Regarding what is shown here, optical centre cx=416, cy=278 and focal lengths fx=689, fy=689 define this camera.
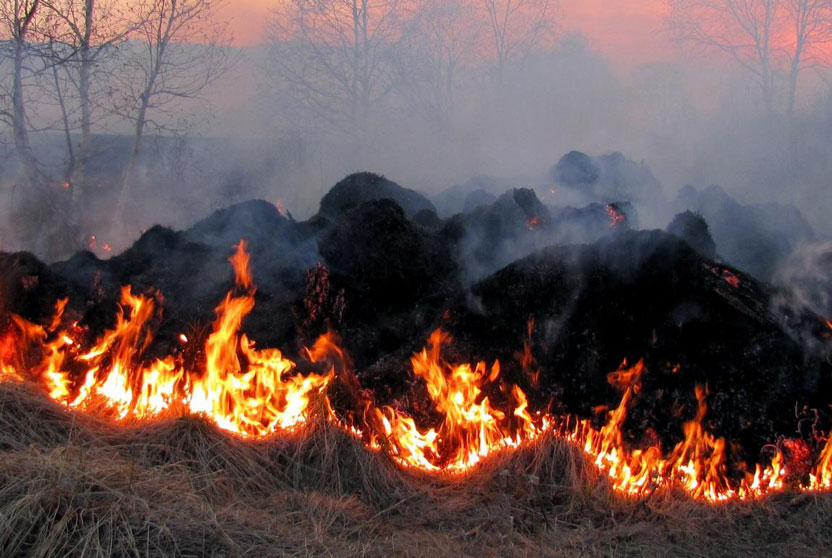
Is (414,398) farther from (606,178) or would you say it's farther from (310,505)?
(606,178)

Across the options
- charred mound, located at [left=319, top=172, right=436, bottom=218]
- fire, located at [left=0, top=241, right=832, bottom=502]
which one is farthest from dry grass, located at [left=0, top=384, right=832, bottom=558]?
charred mound, located at [left=319, top=172, right=436, bottom=218]

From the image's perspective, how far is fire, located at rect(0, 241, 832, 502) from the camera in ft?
13.8

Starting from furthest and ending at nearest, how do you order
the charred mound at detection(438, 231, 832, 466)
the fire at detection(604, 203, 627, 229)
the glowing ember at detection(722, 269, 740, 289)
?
the fire at detection(604, 203, 627, 229)
the glowing ember at detection(722, 269, 740, 289)
the charred mound at detection(438, 231, 832, 466)

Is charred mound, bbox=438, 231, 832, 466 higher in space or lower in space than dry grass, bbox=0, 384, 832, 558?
higher

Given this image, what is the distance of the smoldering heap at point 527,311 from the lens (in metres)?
4.44

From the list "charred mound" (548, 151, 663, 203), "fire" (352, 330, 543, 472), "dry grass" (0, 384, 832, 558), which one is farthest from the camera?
"charred mound" (548, 151, 663, 203)

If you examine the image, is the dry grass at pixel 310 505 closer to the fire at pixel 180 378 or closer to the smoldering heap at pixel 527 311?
the fire at pixel 180 378

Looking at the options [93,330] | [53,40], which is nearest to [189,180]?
[53,40]

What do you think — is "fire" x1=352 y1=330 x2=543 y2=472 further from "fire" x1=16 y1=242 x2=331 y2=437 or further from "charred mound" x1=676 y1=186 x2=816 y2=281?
"charred mound" x1=676 y1=186 x2=816 y2=281

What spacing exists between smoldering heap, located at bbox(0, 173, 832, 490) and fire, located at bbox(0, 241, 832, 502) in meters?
0.09

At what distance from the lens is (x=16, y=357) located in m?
5.58

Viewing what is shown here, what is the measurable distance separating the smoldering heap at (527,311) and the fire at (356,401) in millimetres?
88

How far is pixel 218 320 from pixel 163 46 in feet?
32.2

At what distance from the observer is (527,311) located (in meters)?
4.96
